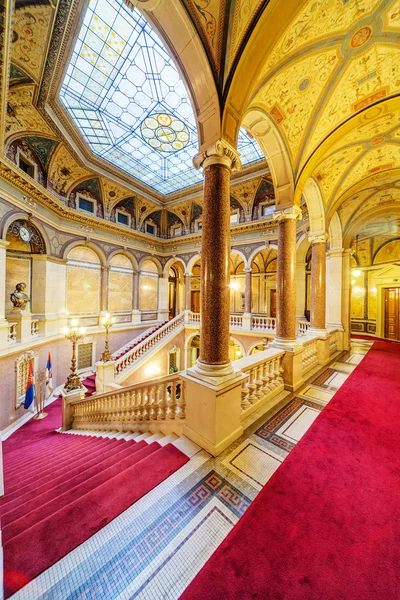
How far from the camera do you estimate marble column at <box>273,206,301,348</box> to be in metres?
4.80

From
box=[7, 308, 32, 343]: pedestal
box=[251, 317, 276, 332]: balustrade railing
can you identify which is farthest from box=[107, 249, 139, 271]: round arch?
box=[251, 317, 276, 332]: balustrade railing

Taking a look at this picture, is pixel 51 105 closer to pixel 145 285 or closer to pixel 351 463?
pixel 145 285

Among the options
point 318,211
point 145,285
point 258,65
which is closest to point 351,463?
point 258,65

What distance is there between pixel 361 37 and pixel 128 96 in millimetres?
5412

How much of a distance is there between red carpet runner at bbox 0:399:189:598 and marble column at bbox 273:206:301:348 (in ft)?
10.6

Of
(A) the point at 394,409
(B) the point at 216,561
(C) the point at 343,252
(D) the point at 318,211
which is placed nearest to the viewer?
(B) the point at 216,561

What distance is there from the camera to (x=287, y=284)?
189 inches

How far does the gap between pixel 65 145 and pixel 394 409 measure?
1150 centimetres

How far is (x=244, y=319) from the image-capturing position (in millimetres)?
11023

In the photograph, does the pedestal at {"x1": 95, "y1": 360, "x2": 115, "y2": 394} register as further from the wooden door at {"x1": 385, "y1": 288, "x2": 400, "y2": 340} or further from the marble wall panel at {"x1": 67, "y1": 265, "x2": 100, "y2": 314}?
the wooden door at {"x1": 385, "y1": 288, "x2": 400, "y2": 340}

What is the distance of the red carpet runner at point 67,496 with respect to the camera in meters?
1.59

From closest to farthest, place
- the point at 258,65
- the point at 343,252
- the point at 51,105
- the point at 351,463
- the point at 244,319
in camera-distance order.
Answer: the point at 351,463 < the point at 258,65 < the point at 51,105 < the point at 343,252 < the point at 244,319

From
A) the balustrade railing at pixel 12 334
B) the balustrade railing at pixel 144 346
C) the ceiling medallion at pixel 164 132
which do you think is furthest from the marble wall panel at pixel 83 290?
the ceiling medallion at pixel 164 132

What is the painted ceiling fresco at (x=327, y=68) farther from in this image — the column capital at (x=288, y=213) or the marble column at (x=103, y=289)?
the marble column at (x=103, y=289)
